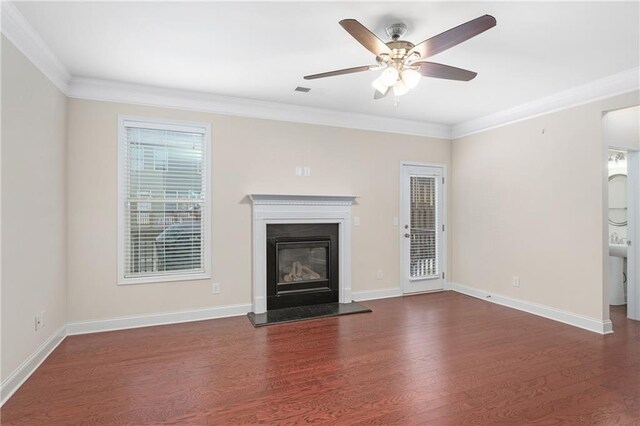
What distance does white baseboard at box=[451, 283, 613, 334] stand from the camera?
11.8ft

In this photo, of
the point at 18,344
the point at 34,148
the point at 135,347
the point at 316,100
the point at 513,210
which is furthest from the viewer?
the point at 513,210

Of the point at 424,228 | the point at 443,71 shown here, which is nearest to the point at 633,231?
the point at 424,228

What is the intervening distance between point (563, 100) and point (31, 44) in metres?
5.19

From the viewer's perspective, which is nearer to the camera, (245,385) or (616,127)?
(245,385)

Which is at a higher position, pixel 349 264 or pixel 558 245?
pixel 558 245

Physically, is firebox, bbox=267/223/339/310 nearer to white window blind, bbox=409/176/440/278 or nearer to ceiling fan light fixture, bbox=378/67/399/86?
white window blind, bbox=409/176/440/278

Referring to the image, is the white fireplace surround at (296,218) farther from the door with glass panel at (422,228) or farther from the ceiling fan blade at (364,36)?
the ceiling fan blade at (364,36)

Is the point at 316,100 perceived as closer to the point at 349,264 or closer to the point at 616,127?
the point at 349,264

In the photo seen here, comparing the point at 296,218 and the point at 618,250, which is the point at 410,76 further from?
the point at 618,250

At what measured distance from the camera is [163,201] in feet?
12.7

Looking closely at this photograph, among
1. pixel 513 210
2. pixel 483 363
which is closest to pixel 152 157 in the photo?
pixel 483 363

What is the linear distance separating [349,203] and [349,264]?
848 millimetres

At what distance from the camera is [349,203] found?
15.4 ft

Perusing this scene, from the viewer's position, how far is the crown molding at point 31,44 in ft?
7.53
